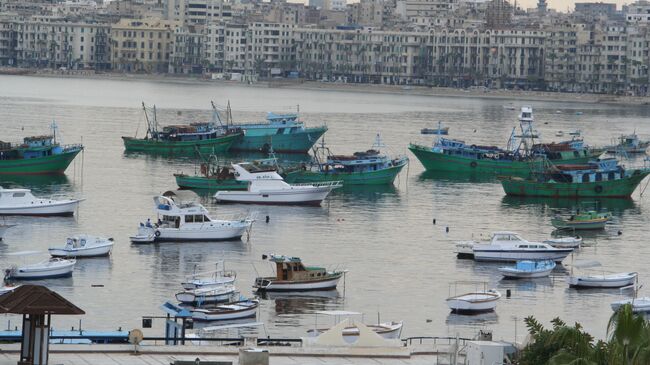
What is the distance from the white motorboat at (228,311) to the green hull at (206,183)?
26098mm

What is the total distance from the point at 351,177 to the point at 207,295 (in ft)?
103

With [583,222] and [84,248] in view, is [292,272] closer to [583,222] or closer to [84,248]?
[84,248]

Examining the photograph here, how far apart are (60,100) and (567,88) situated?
7315cm

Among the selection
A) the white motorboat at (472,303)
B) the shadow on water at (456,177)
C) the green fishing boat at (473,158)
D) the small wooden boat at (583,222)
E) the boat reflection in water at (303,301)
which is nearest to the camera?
the boat reflection in water at (303,301)

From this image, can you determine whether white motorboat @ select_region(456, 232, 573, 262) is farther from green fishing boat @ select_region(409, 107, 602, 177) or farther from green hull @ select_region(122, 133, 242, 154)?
green hull @ select_region(122, 133, 242, 154)

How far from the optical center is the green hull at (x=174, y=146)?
8350 cm

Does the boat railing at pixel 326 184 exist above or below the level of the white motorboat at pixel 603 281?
above

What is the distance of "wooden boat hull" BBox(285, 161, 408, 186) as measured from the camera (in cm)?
6550

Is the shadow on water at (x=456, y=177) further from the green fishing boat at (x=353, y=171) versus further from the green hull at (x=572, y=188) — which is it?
the green hull at (x=572, y=188)

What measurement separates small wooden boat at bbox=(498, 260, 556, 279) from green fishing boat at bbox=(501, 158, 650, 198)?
22.2m

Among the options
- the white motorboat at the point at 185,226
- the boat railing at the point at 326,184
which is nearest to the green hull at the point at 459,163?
the boat railing at the point at 326,184

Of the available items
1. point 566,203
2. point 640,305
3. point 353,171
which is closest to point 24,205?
point 353,171

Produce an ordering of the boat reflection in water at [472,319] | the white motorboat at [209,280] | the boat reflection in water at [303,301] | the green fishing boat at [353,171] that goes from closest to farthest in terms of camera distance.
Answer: the boat reflection in water at [472,319], the boat reflection in water at [303,301], the white motorboat at [209,280], the green fishing boat at [353,171]

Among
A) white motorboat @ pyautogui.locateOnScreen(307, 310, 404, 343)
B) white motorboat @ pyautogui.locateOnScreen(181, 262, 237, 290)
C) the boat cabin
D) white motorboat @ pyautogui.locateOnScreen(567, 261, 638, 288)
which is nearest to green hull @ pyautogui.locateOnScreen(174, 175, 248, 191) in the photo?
white motorboat @ pyautogui.locateOnScreen(181, 262, 237, 290)
